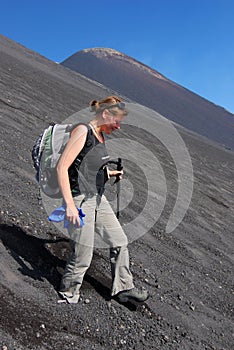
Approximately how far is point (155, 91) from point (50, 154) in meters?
86.4

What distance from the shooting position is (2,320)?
3.31 meters

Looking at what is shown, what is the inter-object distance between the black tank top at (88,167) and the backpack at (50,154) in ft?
0.50

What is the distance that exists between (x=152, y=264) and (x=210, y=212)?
17.1 ft

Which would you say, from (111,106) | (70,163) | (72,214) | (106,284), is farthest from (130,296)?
(111,106)

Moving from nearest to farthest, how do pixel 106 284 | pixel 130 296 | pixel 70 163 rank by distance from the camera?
pixel 70 163
pixel 130 296
pixel 106 284

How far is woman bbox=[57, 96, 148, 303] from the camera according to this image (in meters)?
3.33

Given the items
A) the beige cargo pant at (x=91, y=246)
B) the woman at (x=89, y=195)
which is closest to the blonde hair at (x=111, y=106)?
the woman at (x=89, y=195)

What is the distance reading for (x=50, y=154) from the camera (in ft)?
11.8

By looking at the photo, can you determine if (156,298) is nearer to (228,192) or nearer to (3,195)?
(3,195)

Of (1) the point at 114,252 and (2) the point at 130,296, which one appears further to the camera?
(2) the point at 130,296

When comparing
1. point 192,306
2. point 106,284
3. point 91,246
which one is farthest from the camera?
point 192,306

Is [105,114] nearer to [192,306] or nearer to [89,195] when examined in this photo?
[89,195]

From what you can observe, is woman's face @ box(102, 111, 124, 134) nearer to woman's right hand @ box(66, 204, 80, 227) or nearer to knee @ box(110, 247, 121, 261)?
woman's right hand @ box(66, 204, 80, 227)

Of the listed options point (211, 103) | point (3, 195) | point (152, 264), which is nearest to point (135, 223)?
point (152, 264)
